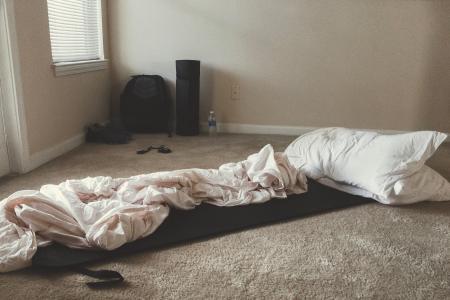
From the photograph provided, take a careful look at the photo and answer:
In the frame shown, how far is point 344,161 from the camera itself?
2.33 metres

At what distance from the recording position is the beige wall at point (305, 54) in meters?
3.58

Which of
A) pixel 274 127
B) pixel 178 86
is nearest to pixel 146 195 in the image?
pixel 178 86

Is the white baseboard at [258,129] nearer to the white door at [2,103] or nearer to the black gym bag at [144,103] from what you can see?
the black gym bag at [144,103]

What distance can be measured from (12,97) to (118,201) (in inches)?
46.5

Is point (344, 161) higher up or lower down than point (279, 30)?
lower down

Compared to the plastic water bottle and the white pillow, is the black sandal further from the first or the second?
the white pillow

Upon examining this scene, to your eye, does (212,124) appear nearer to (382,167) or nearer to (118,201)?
(382,167)

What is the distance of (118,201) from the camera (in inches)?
72.6

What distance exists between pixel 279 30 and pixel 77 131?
2.01m

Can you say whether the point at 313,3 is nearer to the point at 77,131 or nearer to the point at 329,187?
the point at 329,187

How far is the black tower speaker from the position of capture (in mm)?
3615

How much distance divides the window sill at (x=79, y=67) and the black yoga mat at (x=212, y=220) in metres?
1.64

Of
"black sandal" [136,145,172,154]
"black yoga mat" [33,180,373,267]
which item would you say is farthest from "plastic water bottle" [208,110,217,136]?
"black yoga mat" [33,180,373,267]

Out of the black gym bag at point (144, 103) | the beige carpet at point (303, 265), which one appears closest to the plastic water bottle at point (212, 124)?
the black gym bag at point (144, 103)
